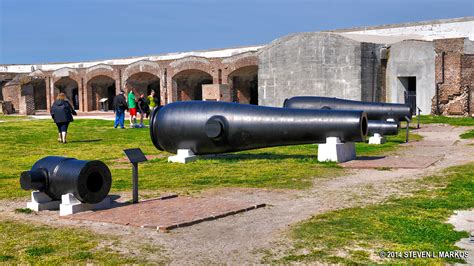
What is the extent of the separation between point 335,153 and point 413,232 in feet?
14.3

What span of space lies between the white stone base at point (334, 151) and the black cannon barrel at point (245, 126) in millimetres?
123

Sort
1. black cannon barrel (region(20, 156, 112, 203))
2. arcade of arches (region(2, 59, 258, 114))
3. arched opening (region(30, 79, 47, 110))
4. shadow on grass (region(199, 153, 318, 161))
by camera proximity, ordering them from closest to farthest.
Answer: black cannon barrel (region(20, 156, 112, 203)) → shadow on grass (region(199, 153, 318, 161)) → arcade of arches (region(2, 59, 258, 114)) → arched opening (region(30, 79, 47, 110))

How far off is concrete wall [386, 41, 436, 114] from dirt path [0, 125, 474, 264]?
15.2 meters

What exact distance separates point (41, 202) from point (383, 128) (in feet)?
27.0

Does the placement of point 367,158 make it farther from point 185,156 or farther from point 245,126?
point 185,156

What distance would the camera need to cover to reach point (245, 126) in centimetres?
855

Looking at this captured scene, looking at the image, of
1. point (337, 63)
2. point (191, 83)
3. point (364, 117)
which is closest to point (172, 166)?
point (364, 117)

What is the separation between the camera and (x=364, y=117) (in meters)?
8.74

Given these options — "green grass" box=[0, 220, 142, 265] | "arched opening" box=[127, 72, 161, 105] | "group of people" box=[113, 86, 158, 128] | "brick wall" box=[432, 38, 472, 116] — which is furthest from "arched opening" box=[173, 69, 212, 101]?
"green grass" box=[0, 220, 142, 265]

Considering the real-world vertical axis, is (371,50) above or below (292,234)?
above

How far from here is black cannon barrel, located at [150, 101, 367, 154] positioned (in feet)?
27.6

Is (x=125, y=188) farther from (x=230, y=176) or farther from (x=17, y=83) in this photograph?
(x=17, y=83)

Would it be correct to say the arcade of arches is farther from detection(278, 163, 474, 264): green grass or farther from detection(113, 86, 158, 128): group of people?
detection(278, 163, 474, 264): green grass

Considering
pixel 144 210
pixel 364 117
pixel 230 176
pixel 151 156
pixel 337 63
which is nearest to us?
pixel 144 210
